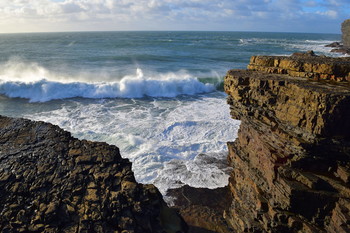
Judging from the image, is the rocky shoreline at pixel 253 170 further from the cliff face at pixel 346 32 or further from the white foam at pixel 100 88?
the cliff face at pixel 346 32

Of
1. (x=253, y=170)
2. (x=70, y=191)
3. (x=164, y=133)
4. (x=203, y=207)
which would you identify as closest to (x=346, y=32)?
(x=164, y=133)

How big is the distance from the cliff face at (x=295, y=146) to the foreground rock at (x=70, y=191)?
2.83 m

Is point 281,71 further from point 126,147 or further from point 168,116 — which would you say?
point 168,116

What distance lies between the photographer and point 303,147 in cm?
563

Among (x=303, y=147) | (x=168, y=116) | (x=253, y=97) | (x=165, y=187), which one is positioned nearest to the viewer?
(x=303, y=147)

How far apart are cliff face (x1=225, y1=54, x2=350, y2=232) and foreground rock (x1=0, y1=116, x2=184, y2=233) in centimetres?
283

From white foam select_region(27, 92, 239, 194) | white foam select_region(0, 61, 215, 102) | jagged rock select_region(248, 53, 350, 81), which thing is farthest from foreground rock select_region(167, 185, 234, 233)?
white foam select_region(0, 61, 215, 102)

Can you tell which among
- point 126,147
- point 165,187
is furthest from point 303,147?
point 126,147

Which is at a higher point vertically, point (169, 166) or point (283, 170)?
point (283, 170)

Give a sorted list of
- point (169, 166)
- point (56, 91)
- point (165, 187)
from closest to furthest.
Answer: point (165, 187) → point (169, 166) → point (56, 91)

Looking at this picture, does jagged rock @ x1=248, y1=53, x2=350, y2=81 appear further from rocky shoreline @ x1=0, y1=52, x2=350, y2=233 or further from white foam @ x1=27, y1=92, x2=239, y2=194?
white foam @ x1=27, y1=92, x2=239, y2=194

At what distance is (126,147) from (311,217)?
30.3ft

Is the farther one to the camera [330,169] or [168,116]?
[168,116]

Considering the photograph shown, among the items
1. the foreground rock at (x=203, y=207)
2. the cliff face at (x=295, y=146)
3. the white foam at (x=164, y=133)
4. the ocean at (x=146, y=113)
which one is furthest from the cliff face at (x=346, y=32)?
the foreground rock at (x=203, y=207)
